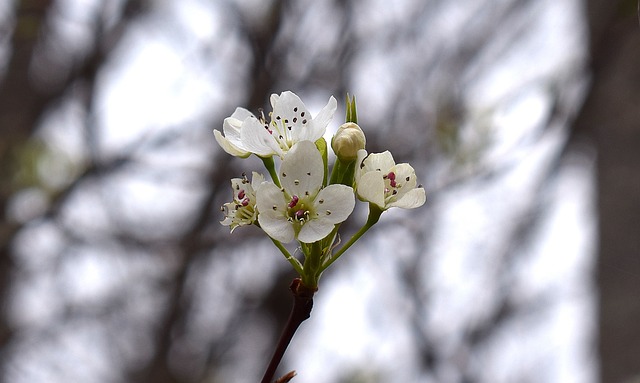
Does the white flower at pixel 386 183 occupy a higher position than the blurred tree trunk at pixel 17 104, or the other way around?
the blurred tree trunk at pixel 17 104

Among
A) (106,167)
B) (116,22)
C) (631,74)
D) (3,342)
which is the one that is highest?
(116,22)

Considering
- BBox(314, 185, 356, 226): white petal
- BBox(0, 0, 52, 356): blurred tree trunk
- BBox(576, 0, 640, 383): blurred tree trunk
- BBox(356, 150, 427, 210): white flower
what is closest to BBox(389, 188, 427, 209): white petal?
BBox(356, 150, 427, 210): white flower

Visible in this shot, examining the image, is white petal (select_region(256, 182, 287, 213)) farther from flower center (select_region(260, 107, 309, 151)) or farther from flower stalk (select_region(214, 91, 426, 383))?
flower center (select_region(260, 107, 309, 151))

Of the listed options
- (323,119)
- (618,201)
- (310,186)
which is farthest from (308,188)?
(618,201)

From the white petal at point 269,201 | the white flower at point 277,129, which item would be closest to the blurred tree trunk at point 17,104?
the white flower at point 277,129

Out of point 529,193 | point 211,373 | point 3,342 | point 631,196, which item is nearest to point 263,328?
point 211,373

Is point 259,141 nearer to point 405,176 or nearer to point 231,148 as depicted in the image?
point 231,148

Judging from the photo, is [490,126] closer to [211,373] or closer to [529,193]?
[529,193]

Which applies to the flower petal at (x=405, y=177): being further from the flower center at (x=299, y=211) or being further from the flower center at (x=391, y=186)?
the flower center at (x=299, y=211)
